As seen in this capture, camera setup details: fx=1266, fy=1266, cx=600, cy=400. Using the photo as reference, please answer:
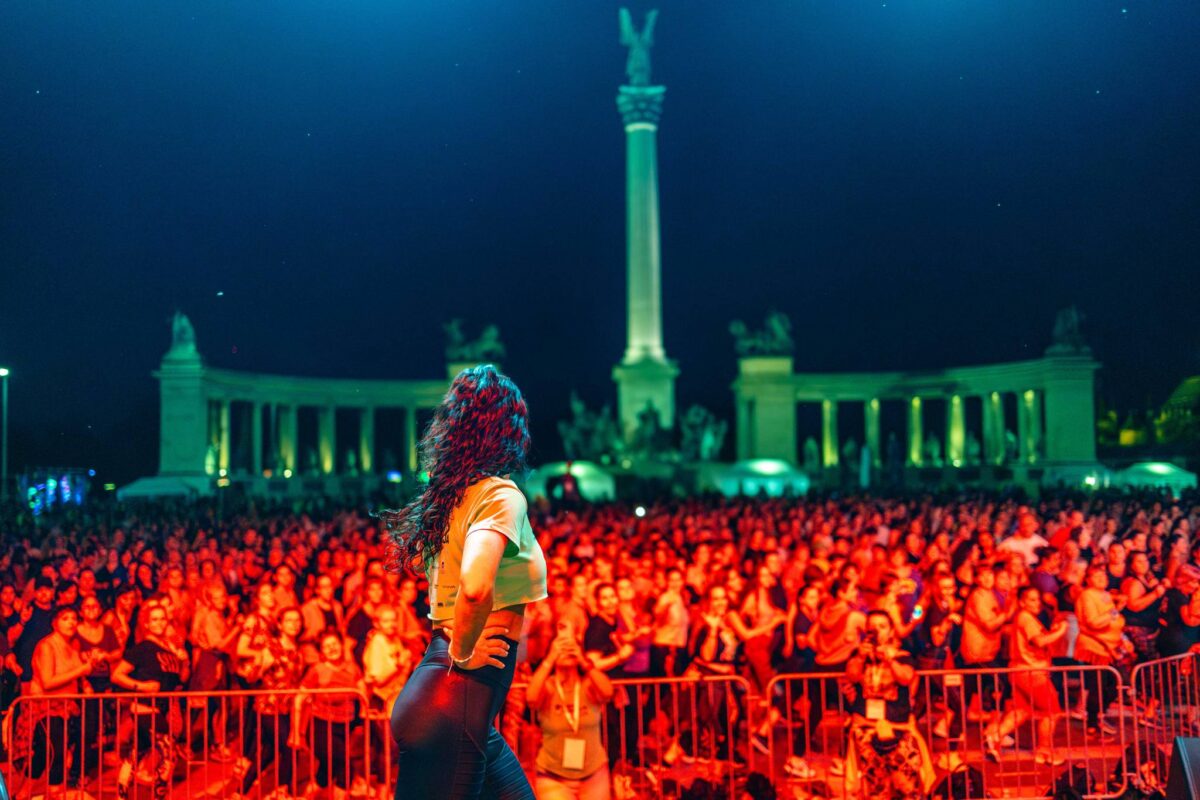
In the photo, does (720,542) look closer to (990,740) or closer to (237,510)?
(990,740)

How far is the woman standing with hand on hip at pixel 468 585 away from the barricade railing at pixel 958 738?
12.7 feet

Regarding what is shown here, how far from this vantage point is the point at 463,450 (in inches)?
158

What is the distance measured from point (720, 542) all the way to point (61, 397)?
41.0m

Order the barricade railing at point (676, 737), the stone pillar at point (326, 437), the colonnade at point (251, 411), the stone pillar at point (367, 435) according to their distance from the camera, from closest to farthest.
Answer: the barricade railing at point (676, 737) < the colonnade at point (251, 411) < the stone pillar at point (326, 437) < the stone pillar at point (367, 435)

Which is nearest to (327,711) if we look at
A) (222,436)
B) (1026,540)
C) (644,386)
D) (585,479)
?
(1026,540)

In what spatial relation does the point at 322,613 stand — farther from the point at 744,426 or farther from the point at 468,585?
the point at 744,426

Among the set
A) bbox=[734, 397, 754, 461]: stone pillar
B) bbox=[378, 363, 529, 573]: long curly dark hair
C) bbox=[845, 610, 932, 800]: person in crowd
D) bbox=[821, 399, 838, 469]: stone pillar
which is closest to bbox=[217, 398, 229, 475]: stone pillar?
bbox=[734, 397, 754, 461]: stone pillar

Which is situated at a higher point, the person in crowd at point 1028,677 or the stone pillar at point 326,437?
the stone pillar at point 326,437

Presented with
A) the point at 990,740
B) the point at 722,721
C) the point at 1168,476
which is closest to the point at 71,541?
the point at 722,721

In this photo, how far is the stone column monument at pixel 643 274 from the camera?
172ft

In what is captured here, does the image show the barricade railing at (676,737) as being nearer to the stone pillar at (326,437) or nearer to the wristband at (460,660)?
the wristband at (460,660)

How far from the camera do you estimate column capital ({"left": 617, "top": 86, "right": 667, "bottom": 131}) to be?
5356 cm

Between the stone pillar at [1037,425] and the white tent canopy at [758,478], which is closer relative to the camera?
the white tent canopy at [758,478]

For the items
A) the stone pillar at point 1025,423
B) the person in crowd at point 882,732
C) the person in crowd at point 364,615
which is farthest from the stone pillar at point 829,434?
the person in crowd at point 882,732
